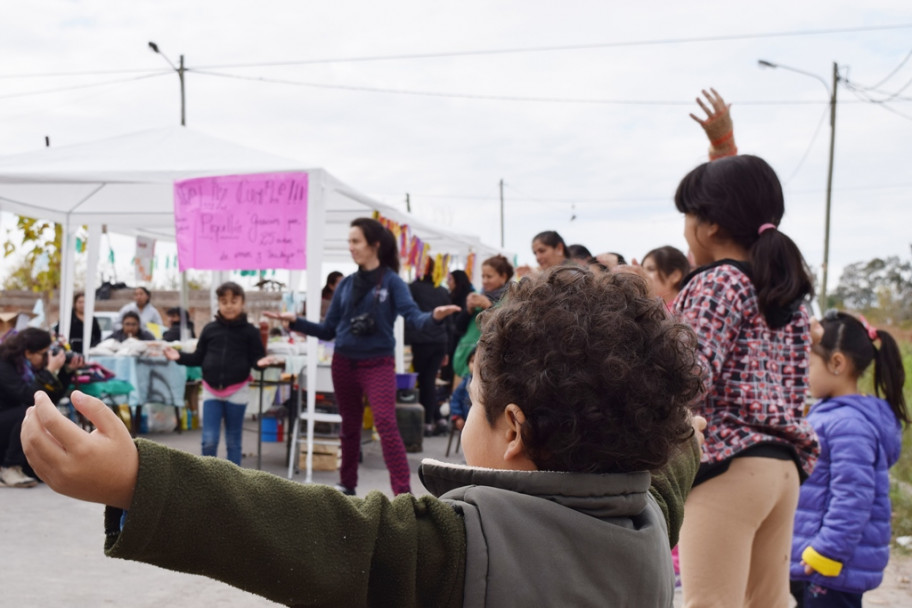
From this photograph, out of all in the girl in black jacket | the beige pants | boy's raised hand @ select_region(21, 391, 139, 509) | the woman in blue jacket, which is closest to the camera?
boy's raised hand @ select_region(21, 391, 139, 509)

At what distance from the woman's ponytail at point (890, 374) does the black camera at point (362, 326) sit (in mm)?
3111

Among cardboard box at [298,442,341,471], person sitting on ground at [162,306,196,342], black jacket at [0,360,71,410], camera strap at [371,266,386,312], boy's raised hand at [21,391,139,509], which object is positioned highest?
A: camera strap at [371,266,386,312]

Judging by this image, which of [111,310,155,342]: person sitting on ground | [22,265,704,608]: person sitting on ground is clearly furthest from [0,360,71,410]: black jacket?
[22,265,704,608]: person sitting on ground

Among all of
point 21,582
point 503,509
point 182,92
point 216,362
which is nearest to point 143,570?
point 21,582

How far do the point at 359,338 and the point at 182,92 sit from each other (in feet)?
59.9

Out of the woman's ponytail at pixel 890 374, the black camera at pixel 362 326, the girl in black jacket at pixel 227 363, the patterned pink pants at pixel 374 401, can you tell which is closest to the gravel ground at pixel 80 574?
the girl in black jacket at pixel 227 363

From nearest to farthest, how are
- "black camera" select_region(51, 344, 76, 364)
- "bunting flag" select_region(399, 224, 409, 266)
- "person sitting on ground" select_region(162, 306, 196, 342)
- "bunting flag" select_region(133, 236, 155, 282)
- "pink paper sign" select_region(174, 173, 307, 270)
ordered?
"pink paper sign" select_region(174, 173, 307, 270), "black camera" select_region(51, 344, 76, 364), "bunting flag" select_region(399, 224, 409, 266), "person sitting on ground" select_region(162, 306, 196, 342), "bunting flag" select_region(133, 236, 155, 282)

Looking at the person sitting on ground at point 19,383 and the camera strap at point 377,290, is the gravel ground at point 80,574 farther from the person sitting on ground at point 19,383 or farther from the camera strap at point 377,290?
the camera strap at point 377,290

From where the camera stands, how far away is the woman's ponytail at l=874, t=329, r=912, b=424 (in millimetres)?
3396

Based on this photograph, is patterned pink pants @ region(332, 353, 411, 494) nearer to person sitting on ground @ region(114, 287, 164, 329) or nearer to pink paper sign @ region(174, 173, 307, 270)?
pink paper sign @ region(174, 173, 307, 270)

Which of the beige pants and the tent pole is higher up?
the tent pole

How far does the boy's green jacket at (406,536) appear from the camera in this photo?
0.96 m

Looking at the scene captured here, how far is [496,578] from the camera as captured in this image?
3.59 ft

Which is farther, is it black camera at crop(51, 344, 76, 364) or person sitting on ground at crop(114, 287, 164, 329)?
person sitting on ground at crop(114, 287, 164, 329)
